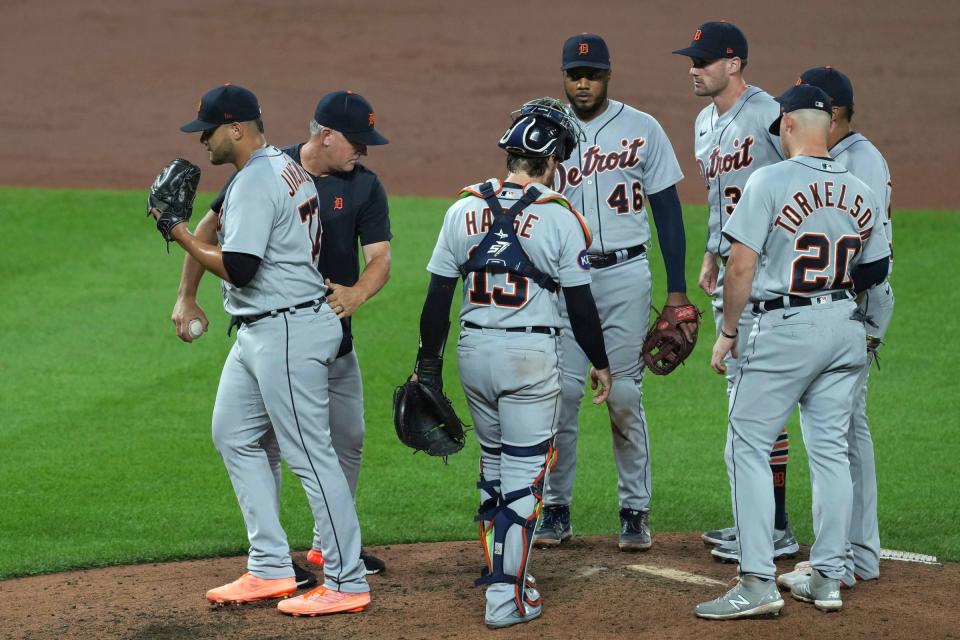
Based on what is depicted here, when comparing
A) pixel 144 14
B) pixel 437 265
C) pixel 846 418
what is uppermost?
pixel 144 14

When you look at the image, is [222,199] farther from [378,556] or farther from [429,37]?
[429,37]

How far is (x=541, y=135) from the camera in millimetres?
4453

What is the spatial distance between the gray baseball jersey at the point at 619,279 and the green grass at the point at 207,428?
0.59 metres

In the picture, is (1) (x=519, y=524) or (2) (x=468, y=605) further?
(2) (x=468, y=605)

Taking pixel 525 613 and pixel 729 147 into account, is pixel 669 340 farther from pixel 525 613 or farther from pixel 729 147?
pixel 525 613

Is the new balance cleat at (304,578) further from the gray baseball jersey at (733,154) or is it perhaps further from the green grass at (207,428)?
the gray baseball jersey at (733,154)

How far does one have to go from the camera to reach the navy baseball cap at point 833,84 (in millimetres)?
4773

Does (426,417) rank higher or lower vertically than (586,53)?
lower

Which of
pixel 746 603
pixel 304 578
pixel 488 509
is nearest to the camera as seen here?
pixel 746 603

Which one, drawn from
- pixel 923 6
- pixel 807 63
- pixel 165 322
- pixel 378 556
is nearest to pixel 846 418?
pixel 378 556

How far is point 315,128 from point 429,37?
518 inches

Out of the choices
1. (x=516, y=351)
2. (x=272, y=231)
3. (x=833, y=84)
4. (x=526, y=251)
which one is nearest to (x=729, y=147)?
(x=833, y=84)

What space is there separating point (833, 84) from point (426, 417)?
1.94 meters

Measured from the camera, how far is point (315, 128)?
4875 mm
